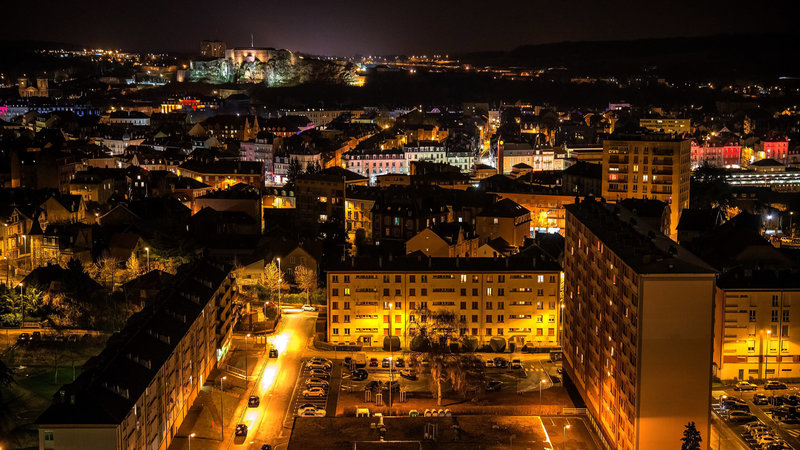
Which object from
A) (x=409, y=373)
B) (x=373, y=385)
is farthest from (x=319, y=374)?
(x=409, y=373)

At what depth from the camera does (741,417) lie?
38.5ft

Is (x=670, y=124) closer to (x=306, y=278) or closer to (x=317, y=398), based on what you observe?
(x=306, y=278)

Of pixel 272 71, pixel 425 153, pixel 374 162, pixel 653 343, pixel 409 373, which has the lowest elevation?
pixel 409 373

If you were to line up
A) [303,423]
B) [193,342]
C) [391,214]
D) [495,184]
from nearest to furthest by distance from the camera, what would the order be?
[303,423] < [193,342] < [391,214] < [495,184]

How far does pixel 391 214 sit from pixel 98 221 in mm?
6554

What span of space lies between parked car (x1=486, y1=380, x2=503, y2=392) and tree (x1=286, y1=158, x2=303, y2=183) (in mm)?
16357

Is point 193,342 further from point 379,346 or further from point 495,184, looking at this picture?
point 495,184

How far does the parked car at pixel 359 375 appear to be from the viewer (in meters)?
13.0

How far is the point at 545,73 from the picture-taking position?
77.3m

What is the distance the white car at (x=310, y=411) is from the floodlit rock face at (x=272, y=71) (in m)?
49.8

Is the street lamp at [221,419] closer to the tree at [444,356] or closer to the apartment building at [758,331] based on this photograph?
the tree at [444,356]

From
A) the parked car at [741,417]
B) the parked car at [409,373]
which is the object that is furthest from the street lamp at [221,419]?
the parked car at [741,417]

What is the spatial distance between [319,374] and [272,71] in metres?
49.7

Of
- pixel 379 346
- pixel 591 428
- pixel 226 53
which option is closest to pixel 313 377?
pixel 379 346
